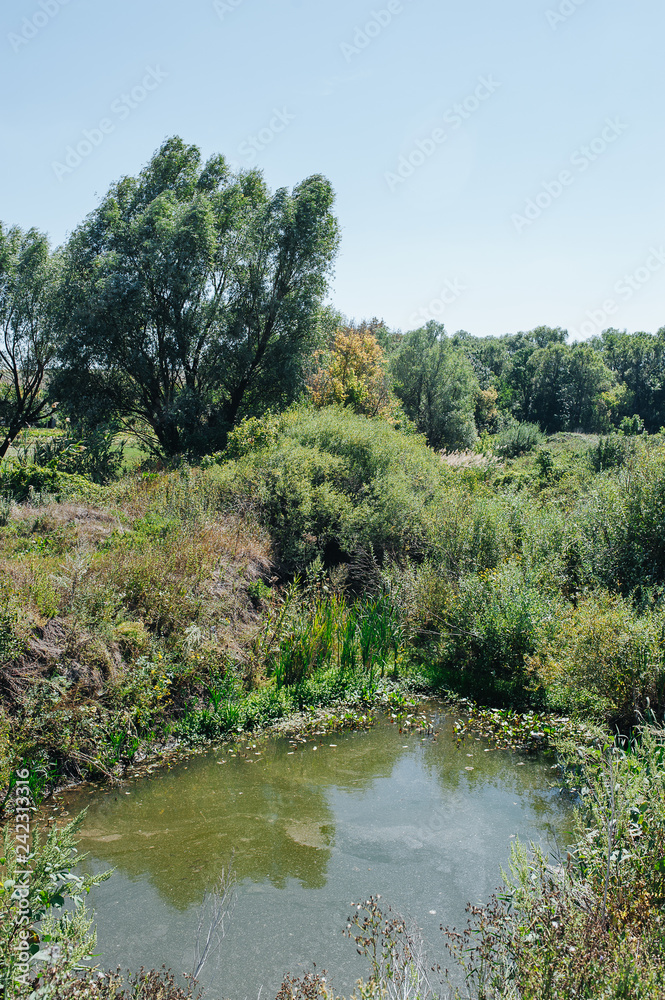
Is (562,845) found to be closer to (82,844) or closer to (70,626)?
(82,844)

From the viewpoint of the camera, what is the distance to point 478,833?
688 cm

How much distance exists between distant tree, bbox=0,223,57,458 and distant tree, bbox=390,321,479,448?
780 inches

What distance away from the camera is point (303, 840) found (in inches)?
267

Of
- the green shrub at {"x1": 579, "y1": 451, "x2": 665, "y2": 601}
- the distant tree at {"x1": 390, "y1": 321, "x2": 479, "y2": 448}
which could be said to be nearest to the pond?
the green shrub at {"x1": 579, "y1": 451, "x2": 665, "y2": 601}

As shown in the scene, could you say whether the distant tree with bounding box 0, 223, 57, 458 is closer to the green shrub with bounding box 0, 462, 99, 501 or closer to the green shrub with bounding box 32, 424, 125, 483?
the green shrub with bounding box 32, 424, 125, 483

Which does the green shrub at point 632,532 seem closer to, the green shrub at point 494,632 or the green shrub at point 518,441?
the green shrub at point 494,632

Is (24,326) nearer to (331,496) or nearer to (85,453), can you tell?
(85,453)

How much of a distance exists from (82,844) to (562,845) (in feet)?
16.4

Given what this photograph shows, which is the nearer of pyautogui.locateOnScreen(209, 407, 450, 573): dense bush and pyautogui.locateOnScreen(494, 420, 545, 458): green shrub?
pyautogui.locateOnScreen(209, 407, 450, 573): dense bush

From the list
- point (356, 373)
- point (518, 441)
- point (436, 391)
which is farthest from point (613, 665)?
point (436, 391)

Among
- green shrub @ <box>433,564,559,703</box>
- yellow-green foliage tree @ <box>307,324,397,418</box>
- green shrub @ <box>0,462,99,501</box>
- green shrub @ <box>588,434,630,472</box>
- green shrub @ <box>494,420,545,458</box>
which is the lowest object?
green shrub @ <box>433,564,559,703</box>

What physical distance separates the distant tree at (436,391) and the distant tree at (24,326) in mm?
19822

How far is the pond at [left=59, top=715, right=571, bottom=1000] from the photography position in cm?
518

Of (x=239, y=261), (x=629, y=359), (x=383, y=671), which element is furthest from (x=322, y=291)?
(x=629, y=359)
